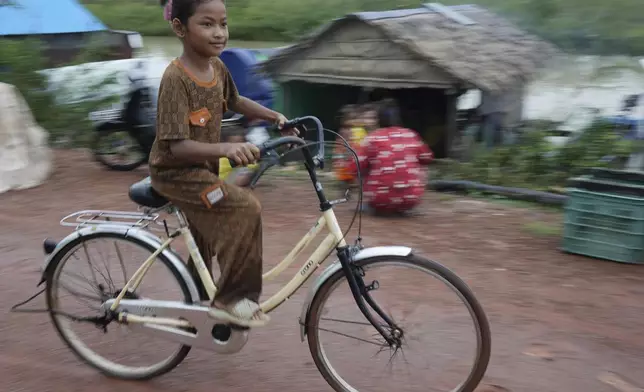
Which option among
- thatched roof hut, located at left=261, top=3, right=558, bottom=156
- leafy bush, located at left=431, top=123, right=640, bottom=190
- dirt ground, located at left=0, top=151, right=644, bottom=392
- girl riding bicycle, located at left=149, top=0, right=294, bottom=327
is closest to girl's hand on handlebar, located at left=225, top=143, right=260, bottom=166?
girl riding bicycle, located at left=149, top=0, right=294, bottom=327

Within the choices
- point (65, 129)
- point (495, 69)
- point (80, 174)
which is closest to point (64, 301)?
point (80, 174)

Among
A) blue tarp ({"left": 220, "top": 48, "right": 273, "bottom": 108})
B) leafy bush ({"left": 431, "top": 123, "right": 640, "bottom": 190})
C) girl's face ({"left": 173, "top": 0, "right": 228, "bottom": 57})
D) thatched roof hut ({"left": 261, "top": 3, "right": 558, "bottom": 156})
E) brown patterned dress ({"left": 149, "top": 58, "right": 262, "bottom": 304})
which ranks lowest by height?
leafy bush ({"left": 431, "top": 123, "right": 640, "bottom": 190})

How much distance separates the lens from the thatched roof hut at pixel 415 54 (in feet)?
31.0

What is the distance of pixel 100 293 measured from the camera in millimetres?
3562

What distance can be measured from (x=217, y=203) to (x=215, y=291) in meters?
0.44

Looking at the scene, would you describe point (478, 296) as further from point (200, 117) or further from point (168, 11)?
point (168, 11)

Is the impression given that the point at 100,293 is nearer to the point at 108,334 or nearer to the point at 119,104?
the point at 108,334

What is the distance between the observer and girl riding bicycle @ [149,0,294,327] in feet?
9.64

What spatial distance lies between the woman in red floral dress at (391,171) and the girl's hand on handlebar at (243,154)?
12.3ft

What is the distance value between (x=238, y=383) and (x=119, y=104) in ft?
21.2

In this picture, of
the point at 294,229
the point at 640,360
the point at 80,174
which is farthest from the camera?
Answer: the point at 80,174

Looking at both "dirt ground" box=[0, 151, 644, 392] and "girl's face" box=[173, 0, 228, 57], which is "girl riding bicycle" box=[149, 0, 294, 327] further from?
"dirt ground" box=[0, 151, 644, 392]

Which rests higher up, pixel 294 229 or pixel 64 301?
pixel 64 301

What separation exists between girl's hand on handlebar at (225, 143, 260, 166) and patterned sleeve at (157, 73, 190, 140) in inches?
10.4
